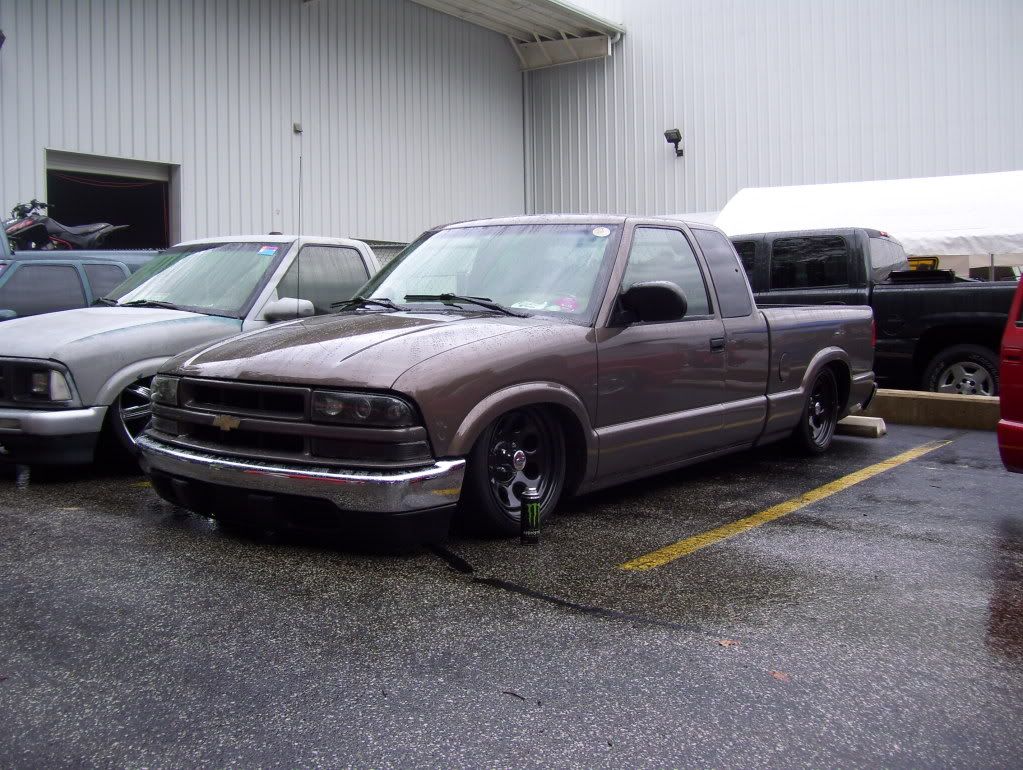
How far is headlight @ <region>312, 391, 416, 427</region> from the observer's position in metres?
4.15

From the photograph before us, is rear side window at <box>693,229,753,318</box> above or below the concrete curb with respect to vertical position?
above

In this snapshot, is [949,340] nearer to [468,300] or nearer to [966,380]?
[966,380]

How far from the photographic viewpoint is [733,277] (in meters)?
6.36

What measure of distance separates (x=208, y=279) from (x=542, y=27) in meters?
17.1

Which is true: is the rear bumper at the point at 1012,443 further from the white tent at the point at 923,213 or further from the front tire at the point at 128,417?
A: the white tent at the point at 923,213

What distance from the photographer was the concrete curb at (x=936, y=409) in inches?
346

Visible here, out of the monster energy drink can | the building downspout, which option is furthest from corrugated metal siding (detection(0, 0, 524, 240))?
the monster energy drink can

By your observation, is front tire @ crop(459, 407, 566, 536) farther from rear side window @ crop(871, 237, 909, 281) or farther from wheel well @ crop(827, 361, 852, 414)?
rear side window @ crop(871, 237, 909, 281)

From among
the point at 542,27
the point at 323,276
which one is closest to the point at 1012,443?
the point at 323,276

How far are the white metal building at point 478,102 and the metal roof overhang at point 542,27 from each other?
0.17ft

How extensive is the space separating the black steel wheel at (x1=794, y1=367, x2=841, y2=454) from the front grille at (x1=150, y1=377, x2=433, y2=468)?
12.8 ft

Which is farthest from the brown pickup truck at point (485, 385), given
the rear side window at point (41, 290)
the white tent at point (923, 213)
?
the white tent at point (923, 213)

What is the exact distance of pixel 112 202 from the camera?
1692 cm

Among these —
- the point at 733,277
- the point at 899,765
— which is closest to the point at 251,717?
the point at 899,765
